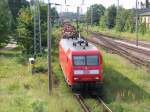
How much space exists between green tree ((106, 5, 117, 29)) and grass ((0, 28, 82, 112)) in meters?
76.6

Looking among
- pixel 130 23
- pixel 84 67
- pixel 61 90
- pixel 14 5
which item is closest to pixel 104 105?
pixel 84 67

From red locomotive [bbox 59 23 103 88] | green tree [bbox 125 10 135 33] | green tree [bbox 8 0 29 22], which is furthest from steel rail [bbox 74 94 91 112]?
green tree [bbox 8 0 29 22]

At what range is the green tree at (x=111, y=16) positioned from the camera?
113m

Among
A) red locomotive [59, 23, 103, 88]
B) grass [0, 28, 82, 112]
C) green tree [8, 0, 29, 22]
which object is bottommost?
grass [0, 28, 82, 112]

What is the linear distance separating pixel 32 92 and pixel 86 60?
338 centimetres

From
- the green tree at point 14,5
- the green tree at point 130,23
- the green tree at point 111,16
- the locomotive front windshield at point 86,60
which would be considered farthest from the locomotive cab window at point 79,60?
the green tree at point 111,16

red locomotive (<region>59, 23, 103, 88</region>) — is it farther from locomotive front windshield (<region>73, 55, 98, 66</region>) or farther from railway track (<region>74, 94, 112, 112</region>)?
railway track (<region>74, 94, 112, 112</region>)

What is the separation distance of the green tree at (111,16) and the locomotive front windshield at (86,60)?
8975cm

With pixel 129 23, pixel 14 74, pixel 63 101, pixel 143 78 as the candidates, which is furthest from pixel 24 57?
pixel 129 23

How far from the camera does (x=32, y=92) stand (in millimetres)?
23172

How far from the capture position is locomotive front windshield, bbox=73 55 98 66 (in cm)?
2322

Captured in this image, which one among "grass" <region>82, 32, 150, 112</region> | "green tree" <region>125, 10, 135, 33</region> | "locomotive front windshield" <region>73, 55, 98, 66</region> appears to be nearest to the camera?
"grass" <region>82, 32, 150, 112</region>

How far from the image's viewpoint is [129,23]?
9394 cm

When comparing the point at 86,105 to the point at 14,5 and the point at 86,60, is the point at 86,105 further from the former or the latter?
the point at 14,5
